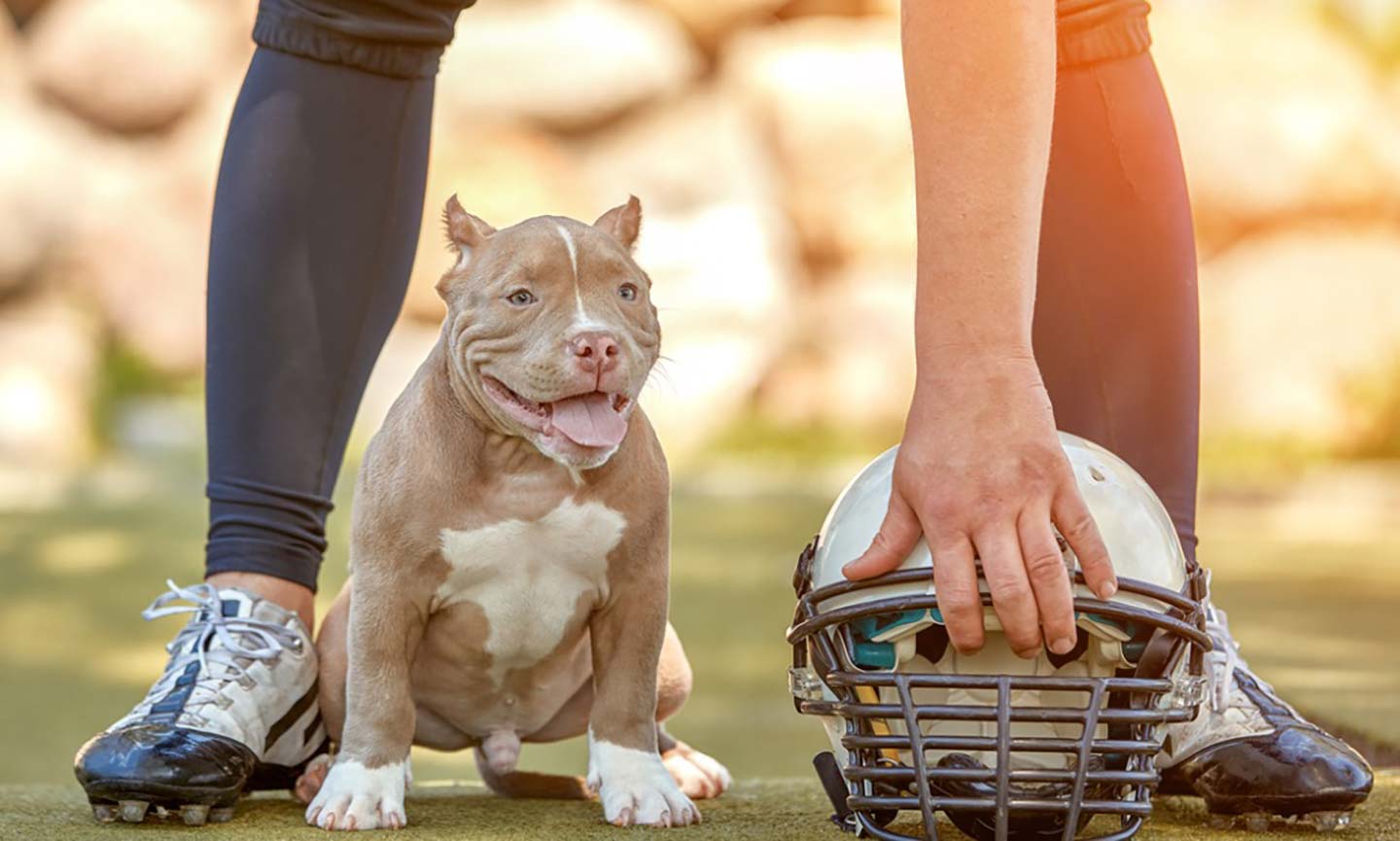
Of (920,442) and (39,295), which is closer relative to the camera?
(920,442)

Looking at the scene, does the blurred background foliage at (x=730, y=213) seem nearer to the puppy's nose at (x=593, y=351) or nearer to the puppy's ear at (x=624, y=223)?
the puppy's ear at (x=624, y=223)

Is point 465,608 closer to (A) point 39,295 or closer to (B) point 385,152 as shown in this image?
(B) point 385,152

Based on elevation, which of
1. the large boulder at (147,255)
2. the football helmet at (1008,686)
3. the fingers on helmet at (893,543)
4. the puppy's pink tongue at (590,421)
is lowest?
the football helmet at (1008,686)

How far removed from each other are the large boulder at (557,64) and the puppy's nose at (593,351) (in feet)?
29.8

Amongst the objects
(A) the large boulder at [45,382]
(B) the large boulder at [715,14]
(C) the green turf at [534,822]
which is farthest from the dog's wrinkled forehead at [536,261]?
(B) the large boulder at [715,14]

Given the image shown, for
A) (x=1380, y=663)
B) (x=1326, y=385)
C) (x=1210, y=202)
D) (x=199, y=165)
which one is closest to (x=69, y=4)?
(x=199, y=165)

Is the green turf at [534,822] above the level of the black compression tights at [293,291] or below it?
below

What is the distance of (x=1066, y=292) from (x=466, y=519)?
0.69 metres

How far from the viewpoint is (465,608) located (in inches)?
71.5

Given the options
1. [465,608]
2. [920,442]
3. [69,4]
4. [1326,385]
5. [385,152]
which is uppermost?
[69,4]

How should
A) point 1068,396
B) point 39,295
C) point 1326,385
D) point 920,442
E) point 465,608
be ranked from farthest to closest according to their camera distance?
point 39,295, point 1326,385, point 1068,396, point 465,608, point 920,442

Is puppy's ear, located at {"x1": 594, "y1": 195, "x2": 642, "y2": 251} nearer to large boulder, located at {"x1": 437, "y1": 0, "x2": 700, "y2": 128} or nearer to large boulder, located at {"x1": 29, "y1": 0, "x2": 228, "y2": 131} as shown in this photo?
large boulder, located at {"x1": 437, "y1": 0, "x2": 700, "y2": 128}

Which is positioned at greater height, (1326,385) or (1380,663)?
(1326,385)

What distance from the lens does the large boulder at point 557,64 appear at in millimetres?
10625
